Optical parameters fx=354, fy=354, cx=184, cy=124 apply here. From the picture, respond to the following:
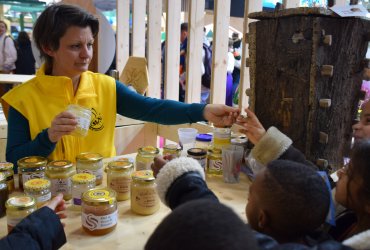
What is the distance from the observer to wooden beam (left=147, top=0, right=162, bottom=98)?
3357 mm

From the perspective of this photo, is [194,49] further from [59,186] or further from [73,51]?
[59,186]

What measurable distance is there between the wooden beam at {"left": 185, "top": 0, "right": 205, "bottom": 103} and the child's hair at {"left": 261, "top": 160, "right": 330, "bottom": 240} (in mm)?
2396

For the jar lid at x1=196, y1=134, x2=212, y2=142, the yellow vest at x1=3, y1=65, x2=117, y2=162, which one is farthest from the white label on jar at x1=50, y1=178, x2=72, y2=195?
the jar lid at x1=196, y1=134, x2=212, y2=142

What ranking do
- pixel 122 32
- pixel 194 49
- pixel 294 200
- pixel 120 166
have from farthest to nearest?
pixel 122 32, pixel 194 49, pixel 120 166, pixel 294 200

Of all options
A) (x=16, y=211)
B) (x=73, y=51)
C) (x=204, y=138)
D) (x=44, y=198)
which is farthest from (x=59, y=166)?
(x=204, y=138)

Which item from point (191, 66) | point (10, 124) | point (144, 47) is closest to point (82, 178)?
point (10, 124)

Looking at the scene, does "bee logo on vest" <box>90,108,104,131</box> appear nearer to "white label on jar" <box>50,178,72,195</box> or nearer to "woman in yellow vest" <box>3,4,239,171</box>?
"woman in yellow vest" <box>3,4,239,171</box>

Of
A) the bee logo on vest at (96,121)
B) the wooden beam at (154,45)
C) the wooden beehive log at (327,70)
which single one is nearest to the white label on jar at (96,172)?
the bee logo on vest at (96,121)

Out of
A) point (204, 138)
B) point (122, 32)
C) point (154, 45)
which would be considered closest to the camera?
point (204, 138)

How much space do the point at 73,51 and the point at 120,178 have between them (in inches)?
24.5

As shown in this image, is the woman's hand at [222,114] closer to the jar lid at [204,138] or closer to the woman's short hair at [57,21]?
the jar lid at [204,138]

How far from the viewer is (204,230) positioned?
475 millimetres

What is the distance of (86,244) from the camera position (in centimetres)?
89

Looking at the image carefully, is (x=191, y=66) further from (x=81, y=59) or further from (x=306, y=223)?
(x=306, y=223)
